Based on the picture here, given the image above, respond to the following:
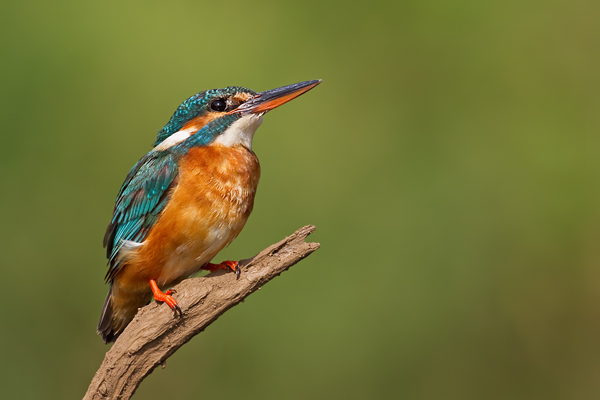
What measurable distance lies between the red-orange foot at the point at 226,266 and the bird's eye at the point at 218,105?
0.62 meters

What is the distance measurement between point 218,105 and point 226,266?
2.12 feet

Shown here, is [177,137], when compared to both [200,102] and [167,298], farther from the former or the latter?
[167,298]

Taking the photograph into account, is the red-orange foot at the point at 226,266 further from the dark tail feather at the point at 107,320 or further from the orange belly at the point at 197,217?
the dark tail feather at the point at 107,320

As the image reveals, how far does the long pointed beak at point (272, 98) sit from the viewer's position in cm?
226

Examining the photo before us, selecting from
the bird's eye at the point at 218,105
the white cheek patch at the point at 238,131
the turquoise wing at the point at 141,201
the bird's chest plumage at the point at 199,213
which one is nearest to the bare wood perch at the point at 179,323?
the bird's chest plumage at the point at 199,213

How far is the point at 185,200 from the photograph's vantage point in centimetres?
211

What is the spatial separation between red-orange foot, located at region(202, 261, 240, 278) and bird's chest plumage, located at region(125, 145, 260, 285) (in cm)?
7

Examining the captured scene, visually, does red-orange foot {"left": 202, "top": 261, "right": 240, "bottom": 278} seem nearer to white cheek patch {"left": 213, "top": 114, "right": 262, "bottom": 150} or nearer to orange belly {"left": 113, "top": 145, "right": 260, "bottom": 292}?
orange belly {"left": 113, "top": 145, "right": 260, "bottom": 292}

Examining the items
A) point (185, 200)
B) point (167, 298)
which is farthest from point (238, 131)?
point (167, 298)

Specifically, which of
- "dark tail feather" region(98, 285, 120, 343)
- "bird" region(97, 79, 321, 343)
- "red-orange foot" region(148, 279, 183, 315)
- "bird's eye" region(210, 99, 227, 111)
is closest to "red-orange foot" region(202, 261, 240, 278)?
"bird" region(97, 79, 321, 343)

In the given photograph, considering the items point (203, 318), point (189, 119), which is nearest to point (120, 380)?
point (203, 318)

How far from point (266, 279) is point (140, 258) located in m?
0.55

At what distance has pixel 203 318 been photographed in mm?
1970

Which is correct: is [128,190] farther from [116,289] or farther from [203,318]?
[203,318]
